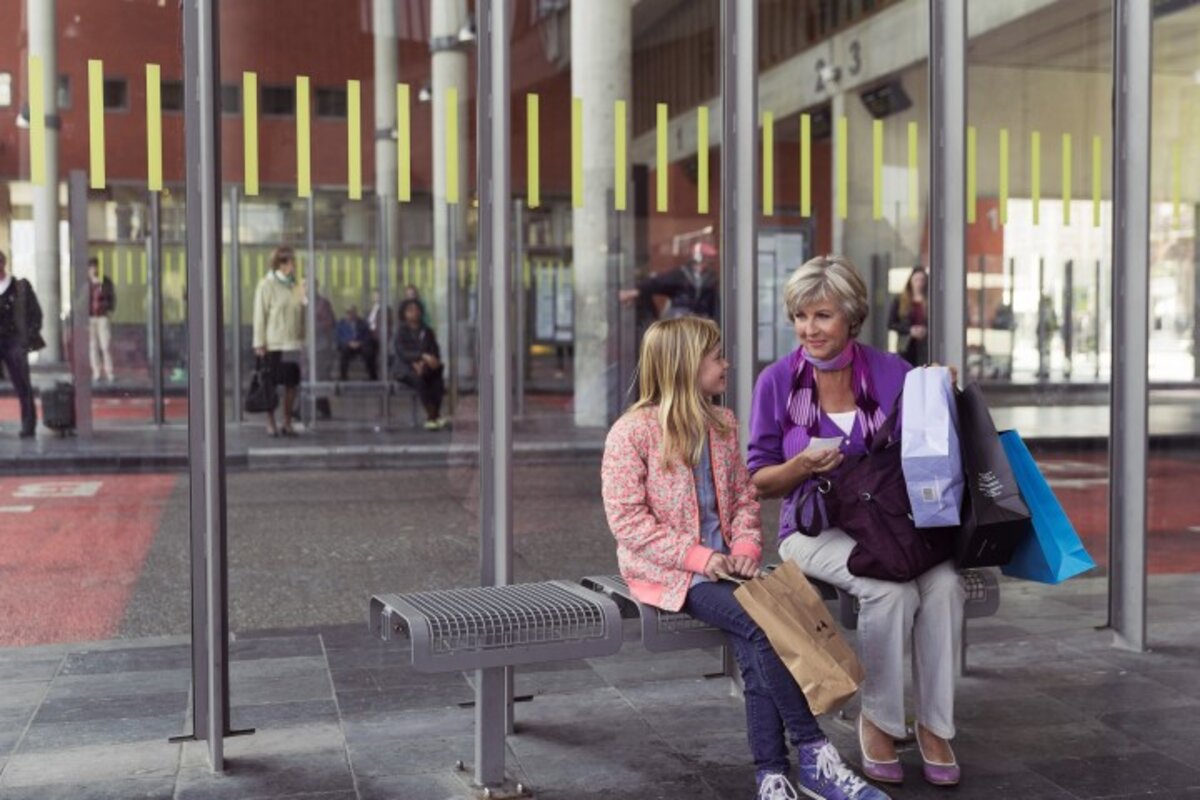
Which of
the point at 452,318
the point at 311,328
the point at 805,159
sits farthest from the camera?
the point at 452,318

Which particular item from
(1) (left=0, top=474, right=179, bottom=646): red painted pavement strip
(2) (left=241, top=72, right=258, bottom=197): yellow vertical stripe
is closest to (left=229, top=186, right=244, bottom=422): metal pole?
(2) (left=241, top=72, right=258, bottom=197): yellow vertical stripe

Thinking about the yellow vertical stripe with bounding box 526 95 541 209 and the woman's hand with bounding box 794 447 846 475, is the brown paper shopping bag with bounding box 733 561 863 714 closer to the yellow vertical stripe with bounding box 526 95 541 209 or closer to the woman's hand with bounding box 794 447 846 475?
the woman's hand with bounding box 794 447 846 475

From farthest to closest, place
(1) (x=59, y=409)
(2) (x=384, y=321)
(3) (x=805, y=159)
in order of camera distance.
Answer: (2) (x=384, y=321) → (1) (x=59, y=409) → (3) (x=805, y=159)

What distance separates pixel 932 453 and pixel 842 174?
218 centimetres

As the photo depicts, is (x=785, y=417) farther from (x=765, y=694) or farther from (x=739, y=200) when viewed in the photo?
(x=739, y=200)

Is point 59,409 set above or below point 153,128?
below

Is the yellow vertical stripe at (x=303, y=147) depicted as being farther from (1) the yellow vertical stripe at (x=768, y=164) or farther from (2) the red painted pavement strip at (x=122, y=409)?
(2) the red painted pavement strip at (x=122, y=409)

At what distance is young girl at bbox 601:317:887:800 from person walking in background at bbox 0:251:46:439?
272cm

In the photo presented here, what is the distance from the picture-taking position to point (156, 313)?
706 centimetres

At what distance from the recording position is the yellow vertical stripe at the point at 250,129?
4480mm

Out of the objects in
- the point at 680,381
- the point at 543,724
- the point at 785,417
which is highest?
the point at 680,381

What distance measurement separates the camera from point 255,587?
6.48 m

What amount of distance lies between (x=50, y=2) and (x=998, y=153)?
3.66 metres

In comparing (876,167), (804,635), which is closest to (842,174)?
(876,167)
